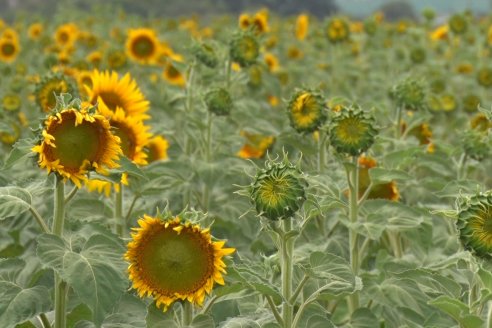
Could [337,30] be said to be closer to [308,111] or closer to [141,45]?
[141,45]

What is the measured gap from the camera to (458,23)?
643cm

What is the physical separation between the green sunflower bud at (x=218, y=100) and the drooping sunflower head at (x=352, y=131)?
872 mm

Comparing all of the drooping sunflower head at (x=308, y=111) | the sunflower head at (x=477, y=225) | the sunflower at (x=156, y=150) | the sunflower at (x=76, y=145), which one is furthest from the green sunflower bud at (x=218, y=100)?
the sunflower head at (x=477, y=225)

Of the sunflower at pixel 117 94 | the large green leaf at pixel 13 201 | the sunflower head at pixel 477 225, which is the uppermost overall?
the sunflower at pixel 117 94

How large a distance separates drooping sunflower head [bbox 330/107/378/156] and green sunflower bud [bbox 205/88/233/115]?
2.86ft

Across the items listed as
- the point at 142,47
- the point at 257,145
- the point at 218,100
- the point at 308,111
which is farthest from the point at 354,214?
the point at 142,47

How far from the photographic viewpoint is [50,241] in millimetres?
1953

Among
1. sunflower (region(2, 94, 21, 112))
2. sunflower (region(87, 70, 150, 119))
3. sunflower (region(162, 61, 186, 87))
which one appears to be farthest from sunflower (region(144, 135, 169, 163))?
sunflower (region(162, 61, 186, 87))

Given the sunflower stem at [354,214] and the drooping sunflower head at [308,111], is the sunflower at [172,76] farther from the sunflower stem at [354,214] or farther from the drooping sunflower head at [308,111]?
the sunflower stem at [354,214]

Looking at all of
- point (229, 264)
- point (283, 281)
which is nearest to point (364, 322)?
point (283, 281)

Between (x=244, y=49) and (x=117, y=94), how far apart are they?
887 mm

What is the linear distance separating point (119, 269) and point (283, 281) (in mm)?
395

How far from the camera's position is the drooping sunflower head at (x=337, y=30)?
5.68 m

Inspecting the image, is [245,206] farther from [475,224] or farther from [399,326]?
[475,224]
